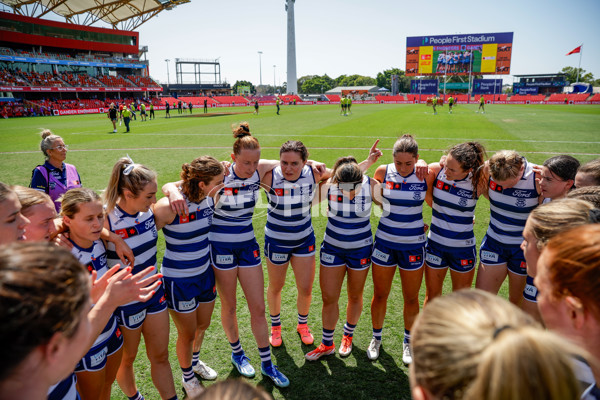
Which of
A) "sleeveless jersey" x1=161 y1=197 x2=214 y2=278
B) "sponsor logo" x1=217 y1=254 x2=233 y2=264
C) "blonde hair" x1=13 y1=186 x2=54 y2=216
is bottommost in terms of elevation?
"sponsor logo" x1=217 y1=254 x2=233 y2=264

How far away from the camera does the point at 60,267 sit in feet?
3.84

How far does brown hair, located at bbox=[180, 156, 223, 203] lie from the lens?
3.24m

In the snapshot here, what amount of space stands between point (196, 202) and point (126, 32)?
77098mm

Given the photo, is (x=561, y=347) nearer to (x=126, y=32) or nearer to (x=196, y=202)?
(x=196, y=202)

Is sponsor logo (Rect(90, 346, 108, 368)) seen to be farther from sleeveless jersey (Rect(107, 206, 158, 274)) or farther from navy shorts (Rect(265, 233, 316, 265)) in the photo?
navy shorts (Rect(265, 233, 316, 265))

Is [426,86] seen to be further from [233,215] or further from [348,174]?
[233,215]

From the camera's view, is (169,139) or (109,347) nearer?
(109,347)

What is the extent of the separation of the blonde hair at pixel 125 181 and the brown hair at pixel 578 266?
9.42 ft

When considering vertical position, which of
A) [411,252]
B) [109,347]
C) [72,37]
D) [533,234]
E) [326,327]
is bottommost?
[326,327]

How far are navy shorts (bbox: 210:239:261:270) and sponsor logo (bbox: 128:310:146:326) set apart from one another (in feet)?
2.77

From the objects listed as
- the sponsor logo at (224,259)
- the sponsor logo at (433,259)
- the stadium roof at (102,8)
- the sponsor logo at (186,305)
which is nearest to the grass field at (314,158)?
the sponsor logo at (186,305)

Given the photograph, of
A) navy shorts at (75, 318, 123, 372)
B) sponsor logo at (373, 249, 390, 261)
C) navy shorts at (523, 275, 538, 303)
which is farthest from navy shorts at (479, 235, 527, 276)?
navy shorts at (75, 318, 123, 372)

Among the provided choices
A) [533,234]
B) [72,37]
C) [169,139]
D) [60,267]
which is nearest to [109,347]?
[60,267]

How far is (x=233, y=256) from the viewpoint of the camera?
3.61 meters
